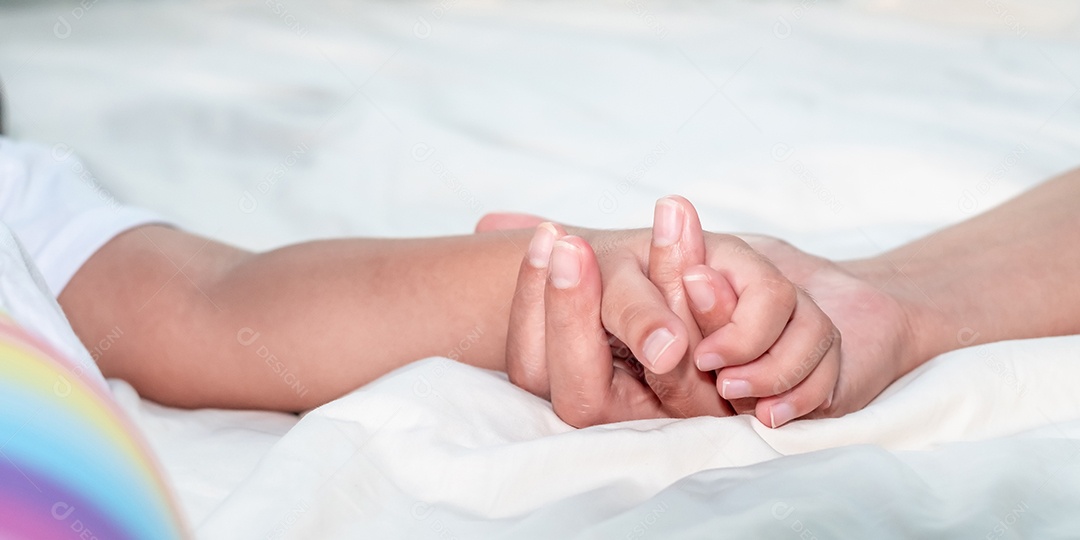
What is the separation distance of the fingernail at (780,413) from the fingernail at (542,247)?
0.20m

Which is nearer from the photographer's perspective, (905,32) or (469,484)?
(469,484)

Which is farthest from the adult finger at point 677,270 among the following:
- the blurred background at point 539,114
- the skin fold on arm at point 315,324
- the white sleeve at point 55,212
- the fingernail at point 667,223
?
the white sleeve at point 55,212

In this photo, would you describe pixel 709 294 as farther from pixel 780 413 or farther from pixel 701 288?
pixel 780 413

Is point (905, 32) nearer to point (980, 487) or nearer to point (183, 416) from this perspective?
point (980, 487)

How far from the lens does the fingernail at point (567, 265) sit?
0.71 metres

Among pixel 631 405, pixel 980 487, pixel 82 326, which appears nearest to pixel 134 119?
pixel 82 326

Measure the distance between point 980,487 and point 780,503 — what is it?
0.49ft

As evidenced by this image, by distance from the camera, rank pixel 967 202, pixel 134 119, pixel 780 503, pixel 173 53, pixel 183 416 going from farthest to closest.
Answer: pixel 173 53 → pixel 134 119 → pixel 967 202 → pixel 183 416 → pixel 780 503

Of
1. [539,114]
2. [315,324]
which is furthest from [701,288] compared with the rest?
[539,114]

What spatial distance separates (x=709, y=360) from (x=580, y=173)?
62cm

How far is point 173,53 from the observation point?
1603 millimetres

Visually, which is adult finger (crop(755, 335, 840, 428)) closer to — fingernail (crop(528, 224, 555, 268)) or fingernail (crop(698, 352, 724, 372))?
fingernail (crop(698, 352, 724, 372))

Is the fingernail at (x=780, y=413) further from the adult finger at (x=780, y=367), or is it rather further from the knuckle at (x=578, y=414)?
the knuckle at (x=578, y=414)

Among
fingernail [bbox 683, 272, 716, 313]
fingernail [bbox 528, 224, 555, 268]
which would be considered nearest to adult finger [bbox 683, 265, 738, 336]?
fingernail [bbox 683, 272, 716, 313]
